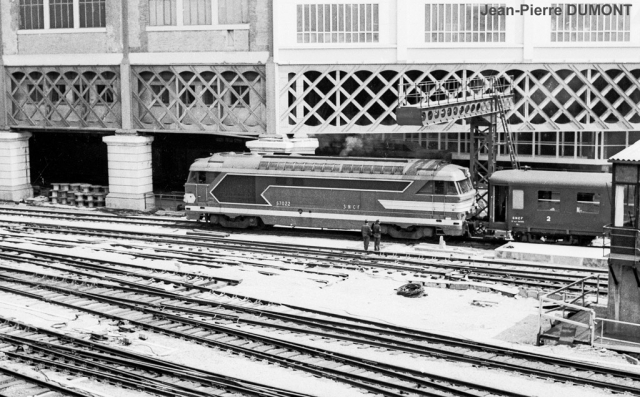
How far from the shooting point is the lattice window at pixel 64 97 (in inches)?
2015

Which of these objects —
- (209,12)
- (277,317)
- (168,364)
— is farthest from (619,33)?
(168,364)

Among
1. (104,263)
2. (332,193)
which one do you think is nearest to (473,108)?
(332,193)

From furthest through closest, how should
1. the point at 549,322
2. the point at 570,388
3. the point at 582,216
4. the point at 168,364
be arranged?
the point at 582,216 → the point at 549,322 → the point at 168,364 → the point at 570,388

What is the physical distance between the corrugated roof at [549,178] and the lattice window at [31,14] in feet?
93.8

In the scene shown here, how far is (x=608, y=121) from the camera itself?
146ft

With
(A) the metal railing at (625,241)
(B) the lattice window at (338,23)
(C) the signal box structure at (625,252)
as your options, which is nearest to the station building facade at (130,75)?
(B) the lattice window at (338,23)

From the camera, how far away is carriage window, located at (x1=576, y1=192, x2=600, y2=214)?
36.0m

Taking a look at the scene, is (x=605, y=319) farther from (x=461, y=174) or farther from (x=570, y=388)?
(x=461, y=174)

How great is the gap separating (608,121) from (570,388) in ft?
85.1

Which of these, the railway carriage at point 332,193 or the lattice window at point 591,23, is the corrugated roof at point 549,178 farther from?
the lattice window at point 591,23

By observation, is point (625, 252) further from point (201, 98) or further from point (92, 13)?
point (92, 13)

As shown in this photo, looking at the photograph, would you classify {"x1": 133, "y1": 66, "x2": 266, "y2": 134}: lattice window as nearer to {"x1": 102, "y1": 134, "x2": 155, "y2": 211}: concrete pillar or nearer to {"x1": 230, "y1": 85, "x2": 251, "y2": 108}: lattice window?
{"x1": 230, "y1": 85, "x2": 251, "y2": 108}: lattice window

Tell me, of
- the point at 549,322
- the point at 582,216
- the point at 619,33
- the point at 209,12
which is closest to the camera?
the point at 549,322

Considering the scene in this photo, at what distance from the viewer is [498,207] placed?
38.2 m
